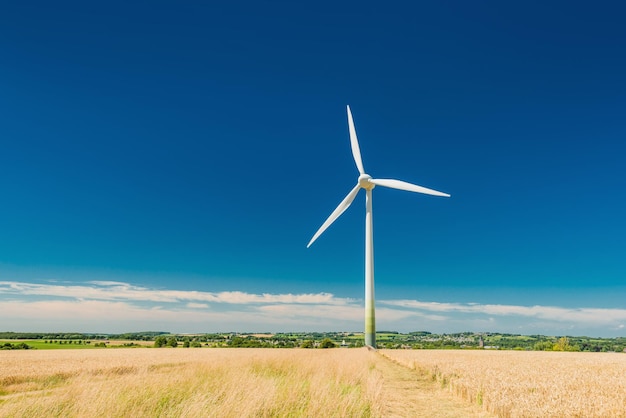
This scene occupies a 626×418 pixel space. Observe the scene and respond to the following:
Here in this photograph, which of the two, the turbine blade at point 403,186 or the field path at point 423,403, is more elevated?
the turbine blade at point 403,186

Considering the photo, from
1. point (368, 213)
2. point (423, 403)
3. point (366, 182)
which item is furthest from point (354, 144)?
point (423, 403)

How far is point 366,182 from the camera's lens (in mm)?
57562

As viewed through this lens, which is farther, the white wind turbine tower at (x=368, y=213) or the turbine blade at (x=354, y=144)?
the turbine blade at (x=354, y=144)

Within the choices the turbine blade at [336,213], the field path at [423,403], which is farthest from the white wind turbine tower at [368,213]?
the field path at [423,403]

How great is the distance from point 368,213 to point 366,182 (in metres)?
4.51

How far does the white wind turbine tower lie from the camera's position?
170 ft

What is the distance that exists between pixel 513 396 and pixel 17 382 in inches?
1097

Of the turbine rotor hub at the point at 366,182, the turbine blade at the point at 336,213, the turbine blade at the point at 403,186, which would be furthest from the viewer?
the turbine rotor hub at the point at 366,182

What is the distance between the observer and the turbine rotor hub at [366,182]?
57.4 m

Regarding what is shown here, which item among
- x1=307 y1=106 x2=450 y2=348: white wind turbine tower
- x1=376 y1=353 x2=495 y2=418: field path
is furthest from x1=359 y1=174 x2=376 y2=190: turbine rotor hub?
x1=376 y1=353 x2=495 y2=418: field path

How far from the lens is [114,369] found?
99.2 ft

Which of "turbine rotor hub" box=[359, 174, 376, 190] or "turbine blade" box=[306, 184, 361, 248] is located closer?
"turbine blade" box=[306, 184, 361, 248]

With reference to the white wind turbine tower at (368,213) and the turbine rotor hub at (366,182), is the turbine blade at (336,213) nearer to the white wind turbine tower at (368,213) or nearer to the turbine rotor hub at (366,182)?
the white wind turbine tower at (368,213)

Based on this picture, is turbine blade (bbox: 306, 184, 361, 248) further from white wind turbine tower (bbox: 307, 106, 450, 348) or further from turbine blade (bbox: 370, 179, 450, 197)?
turbine blade (bbox: 370, 179, 450, 197)
